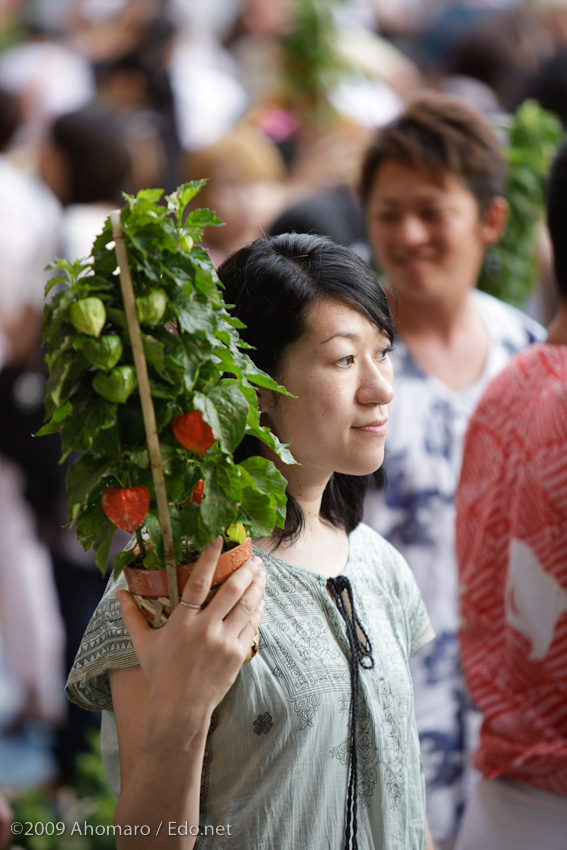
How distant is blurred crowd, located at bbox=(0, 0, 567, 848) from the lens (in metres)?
3.86

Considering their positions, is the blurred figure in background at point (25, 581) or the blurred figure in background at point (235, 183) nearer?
the blurred figure in background at point (25, 581)

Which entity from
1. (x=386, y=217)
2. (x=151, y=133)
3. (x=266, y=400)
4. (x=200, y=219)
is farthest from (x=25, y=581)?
(x=200, y=219)

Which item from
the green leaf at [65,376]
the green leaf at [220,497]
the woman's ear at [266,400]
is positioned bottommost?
the green leaf at [220,497]

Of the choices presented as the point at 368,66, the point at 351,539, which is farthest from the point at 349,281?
the point at 368,66

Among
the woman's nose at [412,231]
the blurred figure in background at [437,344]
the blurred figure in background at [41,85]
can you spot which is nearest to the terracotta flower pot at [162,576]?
the blurred figure in background at [437,344]

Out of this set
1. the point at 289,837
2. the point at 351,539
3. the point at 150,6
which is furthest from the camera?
the point at 150,6

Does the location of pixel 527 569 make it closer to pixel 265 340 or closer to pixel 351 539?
pixel 351 539

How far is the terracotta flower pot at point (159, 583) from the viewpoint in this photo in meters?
1.32

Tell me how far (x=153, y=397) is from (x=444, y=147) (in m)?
1.91

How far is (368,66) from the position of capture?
5641 millimetres

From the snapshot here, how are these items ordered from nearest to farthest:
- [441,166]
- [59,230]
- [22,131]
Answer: [441,166] < [59,230] < [22,131]

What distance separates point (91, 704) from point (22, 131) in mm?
4673

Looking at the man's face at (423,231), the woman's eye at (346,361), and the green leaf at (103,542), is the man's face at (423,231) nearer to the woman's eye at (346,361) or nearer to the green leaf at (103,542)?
the woman's eye at (346,361)

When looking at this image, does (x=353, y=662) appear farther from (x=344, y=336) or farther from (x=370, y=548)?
(x=344, y=336)
